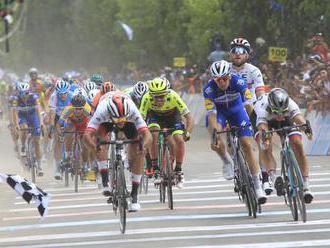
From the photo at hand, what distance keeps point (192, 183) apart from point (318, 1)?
574 inches

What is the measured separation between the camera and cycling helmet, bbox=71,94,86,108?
2048 centimetres

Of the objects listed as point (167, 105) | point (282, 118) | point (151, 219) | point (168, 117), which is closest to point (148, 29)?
point (168, 117)

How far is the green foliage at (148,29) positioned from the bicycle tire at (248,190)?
1907cm

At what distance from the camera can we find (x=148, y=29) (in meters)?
69.8

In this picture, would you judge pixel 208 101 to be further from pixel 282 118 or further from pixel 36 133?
pixel 36 133

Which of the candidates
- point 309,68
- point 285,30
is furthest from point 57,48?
point 309,68

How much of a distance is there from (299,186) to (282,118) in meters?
1.15

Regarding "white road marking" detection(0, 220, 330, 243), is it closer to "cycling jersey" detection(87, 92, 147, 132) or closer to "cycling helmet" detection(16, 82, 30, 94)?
"cycling jersey" detection(87, 92, 147, 132)

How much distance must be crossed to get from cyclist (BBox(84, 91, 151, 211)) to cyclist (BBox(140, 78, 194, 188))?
1.75m

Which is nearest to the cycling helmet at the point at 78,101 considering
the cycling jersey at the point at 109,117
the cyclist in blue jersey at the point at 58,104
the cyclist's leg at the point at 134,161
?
the cyclist in blue jersey at the point at 58,104

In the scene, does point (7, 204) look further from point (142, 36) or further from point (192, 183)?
point (142, 36)

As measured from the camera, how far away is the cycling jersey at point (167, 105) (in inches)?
662

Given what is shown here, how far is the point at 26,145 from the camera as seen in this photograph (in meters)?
24.1

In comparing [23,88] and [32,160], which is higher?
[23,88]
